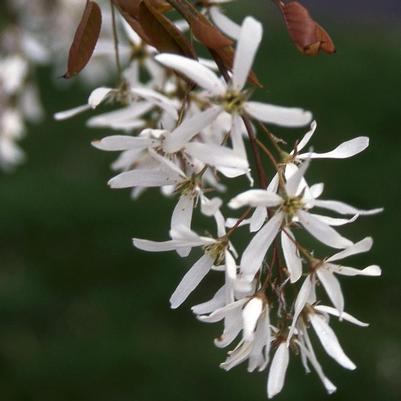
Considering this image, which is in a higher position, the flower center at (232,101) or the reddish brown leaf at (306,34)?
the reddish brown leaf at (306,34)

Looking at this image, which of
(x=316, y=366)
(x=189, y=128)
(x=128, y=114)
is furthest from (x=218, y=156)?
(x=128, y=114)

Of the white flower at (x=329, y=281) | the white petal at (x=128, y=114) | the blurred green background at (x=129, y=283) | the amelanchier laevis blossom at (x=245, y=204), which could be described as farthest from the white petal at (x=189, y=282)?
the blurred green background at (x=129, y=283)

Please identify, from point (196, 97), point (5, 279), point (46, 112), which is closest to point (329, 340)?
point (196, 97)

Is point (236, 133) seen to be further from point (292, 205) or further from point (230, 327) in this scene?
point (230, 327)

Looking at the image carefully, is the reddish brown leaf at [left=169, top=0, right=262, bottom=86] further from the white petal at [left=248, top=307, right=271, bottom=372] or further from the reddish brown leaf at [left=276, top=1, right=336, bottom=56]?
the white petal at [left=248, top=307, right=271, bottom=372]

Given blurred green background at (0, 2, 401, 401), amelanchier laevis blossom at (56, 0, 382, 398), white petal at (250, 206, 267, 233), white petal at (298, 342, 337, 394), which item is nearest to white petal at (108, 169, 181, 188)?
amelanchier laevis blossom at (56, 0, 382, 398)

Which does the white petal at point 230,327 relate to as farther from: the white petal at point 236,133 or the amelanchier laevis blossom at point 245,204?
the white petal at point 236,133
